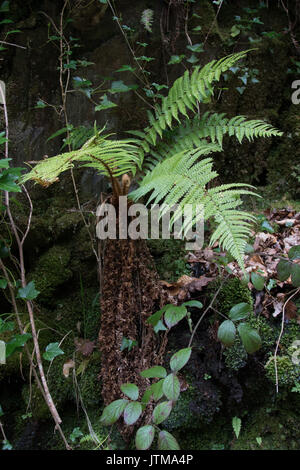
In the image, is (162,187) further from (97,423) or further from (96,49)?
(96,49)

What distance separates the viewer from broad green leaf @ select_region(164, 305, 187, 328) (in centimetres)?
165

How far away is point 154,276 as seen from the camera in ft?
6.90

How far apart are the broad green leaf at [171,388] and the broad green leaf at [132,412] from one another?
0.13 m

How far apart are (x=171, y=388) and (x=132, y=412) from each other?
0.19m

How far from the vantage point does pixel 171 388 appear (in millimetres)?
1463

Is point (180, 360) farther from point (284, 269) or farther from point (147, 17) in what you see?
point (147, 17)

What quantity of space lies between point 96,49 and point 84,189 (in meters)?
1.13

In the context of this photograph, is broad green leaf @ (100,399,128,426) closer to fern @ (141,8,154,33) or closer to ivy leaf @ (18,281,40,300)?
ivy leaf @ (18,281,40,300)

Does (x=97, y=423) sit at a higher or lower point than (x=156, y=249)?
lower

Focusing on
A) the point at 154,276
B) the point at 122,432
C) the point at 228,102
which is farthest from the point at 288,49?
the point at 122,432

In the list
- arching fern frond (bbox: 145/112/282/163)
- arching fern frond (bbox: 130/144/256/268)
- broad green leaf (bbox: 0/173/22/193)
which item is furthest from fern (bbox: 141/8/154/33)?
broad green leaf (bbox: 0/173/22/193)

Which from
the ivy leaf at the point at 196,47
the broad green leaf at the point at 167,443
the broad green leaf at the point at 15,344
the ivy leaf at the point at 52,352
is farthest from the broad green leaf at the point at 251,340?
the ivy leaf at the point at 196,47

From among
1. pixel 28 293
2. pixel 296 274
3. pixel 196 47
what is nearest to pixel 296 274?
pixel 296 274

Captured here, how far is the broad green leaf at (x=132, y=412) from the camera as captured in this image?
4.78 ft
